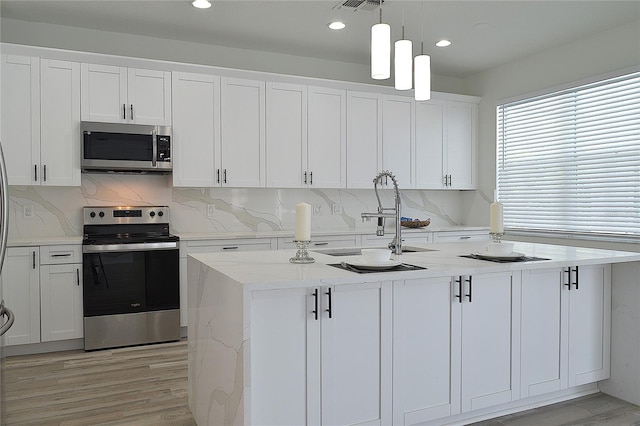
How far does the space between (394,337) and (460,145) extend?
4037mm

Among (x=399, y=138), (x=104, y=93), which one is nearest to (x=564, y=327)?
(x=399, y=138)

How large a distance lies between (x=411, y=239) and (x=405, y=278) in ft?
9.90

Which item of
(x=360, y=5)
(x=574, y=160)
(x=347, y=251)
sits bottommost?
(x=347, y=251)

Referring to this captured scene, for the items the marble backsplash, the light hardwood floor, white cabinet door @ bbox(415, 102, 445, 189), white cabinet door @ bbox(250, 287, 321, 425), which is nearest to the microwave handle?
the marble backsplash

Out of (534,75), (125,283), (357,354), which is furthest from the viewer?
(534,75)

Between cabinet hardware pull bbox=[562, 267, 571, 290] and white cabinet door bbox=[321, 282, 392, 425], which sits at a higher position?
cabinet hardware pull bbox=[562, 267, 571, 290]

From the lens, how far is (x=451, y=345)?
2.48m

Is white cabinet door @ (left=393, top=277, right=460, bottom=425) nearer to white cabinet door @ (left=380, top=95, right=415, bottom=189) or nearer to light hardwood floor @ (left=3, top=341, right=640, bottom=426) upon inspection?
light hardwood floor @ (left=3, top=341, right=640, bottom=426)

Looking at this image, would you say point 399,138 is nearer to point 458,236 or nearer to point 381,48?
point 458,236

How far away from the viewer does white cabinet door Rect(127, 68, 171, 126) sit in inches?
168

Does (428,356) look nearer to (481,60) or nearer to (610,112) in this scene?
(610,112)

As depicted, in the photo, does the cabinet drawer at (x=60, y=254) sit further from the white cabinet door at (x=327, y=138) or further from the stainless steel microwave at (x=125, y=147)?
the white cabinet door at (x=327, y=138)

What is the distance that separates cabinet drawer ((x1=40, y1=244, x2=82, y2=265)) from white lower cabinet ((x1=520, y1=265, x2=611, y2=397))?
130 inches

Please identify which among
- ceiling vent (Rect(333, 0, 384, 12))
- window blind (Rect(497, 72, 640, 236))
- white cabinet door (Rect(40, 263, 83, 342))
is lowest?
white cabinet door (Rect(40, 263, 83, 342))
